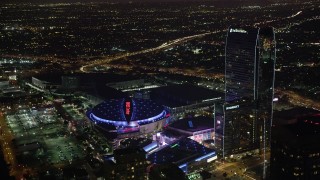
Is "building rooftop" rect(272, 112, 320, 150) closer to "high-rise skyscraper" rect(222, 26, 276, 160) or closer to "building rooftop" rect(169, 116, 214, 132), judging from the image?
"high-rise skyscraper" rect(222, 26, 276, 160)

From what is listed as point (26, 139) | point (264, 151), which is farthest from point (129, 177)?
point (26, 139)

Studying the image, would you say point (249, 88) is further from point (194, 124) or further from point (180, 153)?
point (180, 153)

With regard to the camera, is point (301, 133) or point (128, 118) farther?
point (128, 118)

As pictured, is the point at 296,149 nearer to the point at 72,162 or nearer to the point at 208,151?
the point at 208,151

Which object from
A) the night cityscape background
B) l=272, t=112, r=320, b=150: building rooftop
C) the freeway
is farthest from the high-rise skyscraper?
the freeway

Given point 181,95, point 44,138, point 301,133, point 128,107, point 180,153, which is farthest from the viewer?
point 181,95

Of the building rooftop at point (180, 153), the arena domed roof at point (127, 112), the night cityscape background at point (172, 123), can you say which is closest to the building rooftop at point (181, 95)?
the night cityscape background at point (172, 123)

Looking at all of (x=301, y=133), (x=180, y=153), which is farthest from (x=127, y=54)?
(x=301, y=133)
